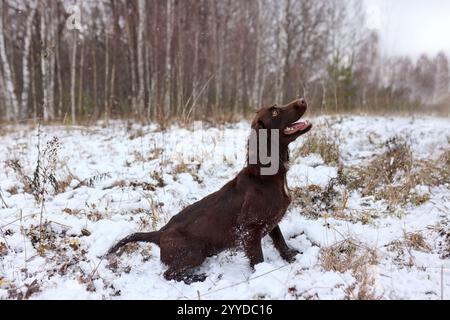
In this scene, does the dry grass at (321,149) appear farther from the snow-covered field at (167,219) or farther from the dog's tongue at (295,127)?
the dog's tongue at (295,127)

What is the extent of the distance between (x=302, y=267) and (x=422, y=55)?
108ft

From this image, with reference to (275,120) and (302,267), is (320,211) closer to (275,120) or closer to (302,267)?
(302,267)

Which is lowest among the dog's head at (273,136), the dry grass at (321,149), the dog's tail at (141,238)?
the dog's tail at (141,238)

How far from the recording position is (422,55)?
30422mm

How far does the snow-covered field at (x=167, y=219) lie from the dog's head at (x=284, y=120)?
106cm

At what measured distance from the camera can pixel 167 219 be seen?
158 inches

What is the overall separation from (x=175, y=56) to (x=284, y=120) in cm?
897

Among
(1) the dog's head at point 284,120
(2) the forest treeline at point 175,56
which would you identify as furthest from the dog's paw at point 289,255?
(2) the forest treeline at point 175,56

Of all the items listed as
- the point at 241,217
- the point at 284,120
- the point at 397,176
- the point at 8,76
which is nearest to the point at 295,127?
the point at 284,120

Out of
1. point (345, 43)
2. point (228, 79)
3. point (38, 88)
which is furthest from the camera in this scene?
Answer: point (345, 43)

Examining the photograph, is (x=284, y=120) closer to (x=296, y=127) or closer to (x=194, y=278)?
(x=296, y=127)

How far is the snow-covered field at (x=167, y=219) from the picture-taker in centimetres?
277

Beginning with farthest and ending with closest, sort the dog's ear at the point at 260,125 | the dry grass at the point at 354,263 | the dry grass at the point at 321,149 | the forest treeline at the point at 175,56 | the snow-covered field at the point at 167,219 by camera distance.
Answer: the forest treeline at the point at 175,56 < the dry grass at the point at 321,149 < the dog's ear at the point at 260,125 < the snow-covered field at the point at 167,219 < the dry grass at the point at 354,263

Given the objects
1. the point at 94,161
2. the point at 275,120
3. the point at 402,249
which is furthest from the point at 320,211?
the point at 94,161
